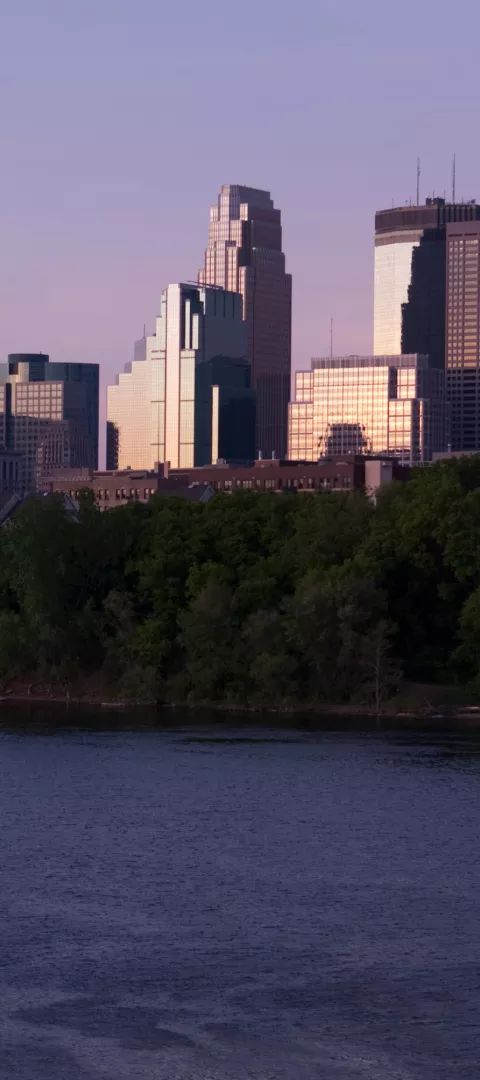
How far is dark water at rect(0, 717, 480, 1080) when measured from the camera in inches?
1636

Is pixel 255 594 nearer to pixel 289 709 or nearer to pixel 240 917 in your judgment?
pixel 289 709

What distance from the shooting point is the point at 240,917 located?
2089 inches

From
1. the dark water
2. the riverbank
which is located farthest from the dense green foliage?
the dark water

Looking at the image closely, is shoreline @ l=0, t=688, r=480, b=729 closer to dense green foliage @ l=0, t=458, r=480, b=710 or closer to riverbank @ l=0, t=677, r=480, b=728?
riverbank @ l=0, t=677, r=480, b=728

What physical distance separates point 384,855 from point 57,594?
59458mm

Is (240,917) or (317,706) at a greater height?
(317,706)

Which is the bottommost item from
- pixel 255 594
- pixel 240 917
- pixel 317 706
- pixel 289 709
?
pixel 240 917

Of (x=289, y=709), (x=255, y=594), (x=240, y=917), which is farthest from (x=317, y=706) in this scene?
(x=240, y=917)

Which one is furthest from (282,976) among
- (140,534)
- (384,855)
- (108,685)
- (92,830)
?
(140,534)

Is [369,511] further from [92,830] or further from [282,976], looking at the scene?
[282,976]

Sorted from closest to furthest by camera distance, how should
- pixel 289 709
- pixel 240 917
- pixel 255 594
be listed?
pixel 240 917 → pixel 289 709 → pixel 255 594

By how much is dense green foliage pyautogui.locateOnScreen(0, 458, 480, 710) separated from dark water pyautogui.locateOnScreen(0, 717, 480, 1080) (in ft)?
75.6

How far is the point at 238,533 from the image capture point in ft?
399

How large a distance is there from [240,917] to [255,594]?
61280mm
